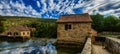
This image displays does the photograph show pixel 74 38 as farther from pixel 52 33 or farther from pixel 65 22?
pixel 52 33

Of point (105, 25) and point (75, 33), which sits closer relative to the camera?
point (75, 33)

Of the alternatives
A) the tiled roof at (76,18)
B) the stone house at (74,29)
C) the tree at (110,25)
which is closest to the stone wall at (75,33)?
the stone house at (74,29)

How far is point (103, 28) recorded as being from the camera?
2093 inches

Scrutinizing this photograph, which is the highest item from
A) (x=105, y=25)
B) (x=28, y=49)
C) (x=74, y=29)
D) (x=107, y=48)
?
(x=74, y=29)

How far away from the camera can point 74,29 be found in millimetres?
24484

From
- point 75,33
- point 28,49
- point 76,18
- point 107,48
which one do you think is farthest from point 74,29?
point 107,48

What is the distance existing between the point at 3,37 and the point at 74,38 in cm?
2495

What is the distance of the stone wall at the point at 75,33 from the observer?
24016mm

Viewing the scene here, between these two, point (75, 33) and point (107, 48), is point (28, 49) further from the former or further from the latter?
point (107, 48)

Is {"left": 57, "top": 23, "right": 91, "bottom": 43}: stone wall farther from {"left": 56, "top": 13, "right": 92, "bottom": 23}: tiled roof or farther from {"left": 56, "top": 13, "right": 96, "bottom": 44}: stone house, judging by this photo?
{"left": 56, "top": 13, "right": 92, "bottom": 23}: tiled roof

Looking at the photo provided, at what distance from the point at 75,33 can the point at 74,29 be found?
60 cm

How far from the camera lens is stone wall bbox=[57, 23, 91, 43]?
2402cm

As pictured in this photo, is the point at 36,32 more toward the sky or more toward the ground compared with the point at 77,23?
more toward the ground

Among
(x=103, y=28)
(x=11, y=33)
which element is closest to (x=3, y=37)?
(x=11, y=33)
